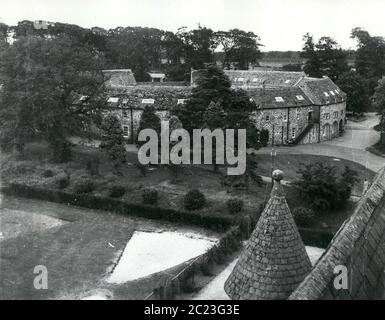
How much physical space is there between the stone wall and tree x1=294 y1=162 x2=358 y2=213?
21909 millimetres

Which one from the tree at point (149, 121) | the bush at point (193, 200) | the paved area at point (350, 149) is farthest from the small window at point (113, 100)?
the bush at point (193, 200)

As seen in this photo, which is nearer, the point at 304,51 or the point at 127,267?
the point at 127,267

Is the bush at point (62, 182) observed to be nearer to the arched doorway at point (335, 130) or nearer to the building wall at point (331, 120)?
the building wall at point (331, 120)

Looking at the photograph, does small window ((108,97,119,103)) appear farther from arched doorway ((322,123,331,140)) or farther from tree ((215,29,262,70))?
tree ((215,29,262,70))

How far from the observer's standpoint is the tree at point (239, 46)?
308 feet

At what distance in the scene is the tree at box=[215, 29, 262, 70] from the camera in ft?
308

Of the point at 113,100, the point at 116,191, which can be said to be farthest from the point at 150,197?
the point at 113,100

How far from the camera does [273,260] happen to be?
13570mm

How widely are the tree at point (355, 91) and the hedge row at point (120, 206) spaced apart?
156 feet

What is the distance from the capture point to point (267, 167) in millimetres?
47719

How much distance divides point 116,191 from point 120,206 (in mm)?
1776
